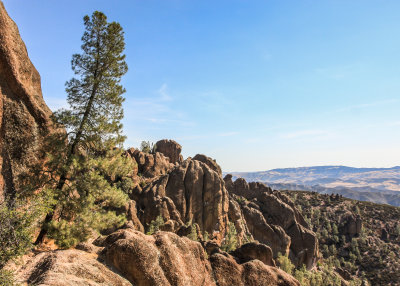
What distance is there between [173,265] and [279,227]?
230ft

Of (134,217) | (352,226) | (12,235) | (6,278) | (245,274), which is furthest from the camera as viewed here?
(352,226)

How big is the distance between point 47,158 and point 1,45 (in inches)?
313

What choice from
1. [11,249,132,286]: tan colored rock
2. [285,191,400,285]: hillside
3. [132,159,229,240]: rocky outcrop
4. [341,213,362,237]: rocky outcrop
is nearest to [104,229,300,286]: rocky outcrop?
[11,249,132,286]: tan colored rock

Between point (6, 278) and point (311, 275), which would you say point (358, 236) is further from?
point (6, 278)

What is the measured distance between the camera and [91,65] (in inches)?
768

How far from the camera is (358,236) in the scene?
377ft

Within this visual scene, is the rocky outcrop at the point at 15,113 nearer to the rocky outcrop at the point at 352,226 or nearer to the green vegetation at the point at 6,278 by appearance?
the green vegetation at the point at 6,278

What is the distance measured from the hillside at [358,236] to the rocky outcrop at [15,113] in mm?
105772

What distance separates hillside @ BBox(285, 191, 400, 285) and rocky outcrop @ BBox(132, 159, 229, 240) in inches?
2449

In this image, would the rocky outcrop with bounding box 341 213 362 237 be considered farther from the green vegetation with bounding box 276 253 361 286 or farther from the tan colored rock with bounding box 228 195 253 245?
the tan colored rock with bounding box 228 195 253 245

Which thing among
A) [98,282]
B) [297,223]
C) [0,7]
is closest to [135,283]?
[98,282]

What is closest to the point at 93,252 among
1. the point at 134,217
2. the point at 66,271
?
the point at 66,271

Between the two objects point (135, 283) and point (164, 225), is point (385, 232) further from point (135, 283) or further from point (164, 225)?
point (135, 283)

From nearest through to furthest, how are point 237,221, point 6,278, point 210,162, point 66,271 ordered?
point 6,278
point 66,271
point 237,221
point 210,162
